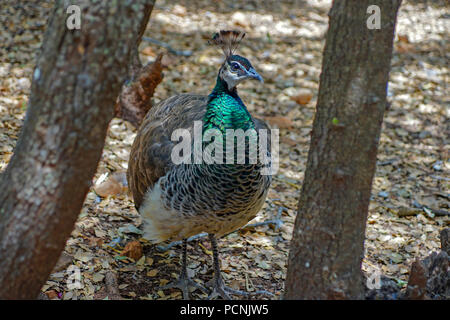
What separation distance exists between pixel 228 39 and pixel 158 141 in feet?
3.04

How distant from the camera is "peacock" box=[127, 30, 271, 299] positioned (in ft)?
11.0

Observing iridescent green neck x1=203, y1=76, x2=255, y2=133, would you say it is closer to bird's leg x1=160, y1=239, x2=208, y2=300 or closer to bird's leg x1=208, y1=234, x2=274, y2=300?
bird's leg x1=208, y1=234, x2=274, y2=300

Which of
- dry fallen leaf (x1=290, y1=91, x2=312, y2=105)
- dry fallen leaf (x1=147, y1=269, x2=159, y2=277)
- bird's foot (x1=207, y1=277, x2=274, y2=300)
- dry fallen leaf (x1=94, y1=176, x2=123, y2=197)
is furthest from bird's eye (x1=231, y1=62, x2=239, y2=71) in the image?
dry fallen leaf (x1=290, y1=91, x2=312, y2=105)

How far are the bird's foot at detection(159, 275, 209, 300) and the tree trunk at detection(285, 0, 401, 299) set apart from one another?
1323 mm

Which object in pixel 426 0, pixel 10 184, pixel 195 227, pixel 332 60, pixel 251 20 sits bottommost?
pixel 195 227

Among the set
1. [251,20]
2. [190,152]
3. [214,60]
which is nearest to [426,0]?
[251,20]

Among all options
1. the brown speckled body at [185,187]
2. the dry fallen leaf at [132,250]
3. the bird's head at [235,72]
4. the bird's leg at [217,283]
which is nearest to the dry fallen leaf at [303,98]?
the brown speckled body at [185,187]

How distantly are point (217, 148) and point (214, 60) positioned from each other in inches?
163

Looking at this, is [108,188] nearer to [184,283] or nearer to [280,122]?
[184,283]

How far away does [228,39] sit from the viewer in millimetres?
3688

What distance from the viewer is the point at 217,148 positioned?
11.0 ft

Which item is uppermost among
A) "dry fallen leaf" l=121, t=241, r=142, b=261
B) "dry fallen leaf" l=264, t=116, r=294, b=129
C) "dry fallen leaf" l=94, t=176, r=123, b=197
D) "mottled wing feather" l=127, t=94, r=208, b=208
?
"dry fallen leaf" l=264, t=116, r=294, b=129
